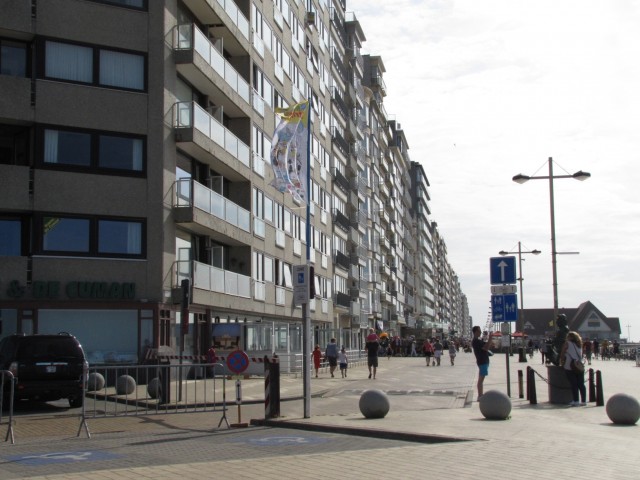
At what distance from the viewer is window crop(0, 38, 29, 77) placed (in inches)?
1089

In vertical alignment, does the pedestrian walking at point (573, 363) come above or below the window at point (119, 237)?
below

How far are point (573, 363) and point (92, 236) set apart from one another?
16.7 metres

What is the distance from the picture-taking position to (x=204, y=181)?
3431 centimetres

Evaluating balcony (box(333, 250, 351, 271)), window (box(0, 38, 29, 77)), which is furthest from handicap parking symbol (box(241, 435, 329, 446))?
balcony (box(333, 250, 351, 271))

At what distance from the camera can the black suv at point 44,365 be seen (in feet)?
62.3

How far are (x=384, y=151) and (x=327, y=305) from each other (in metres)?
42.4

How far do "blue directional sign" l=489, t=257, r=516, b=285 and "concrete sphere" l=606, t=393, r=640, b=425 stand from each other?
A: 240 inches

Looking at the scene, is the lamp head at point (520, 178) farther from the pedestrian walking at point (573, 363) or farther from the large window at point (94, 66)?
the large window at point (94, 66)

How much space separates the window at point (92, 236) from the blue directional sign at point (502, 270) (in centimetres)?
1339

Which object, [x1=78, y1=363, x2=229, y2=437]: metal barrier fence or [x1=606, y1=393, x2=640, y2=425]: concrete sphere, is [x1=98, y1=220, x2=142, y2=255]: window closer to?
[x1=78, y1=363, x2=229, y2=437]: metal barrier fence

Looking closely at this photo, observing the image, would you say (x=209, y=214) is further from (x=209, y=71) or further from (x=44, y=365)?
(x=44, y=365)

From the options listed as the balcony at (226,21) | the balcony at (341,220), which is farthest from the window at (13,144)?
the balcony at (341,220)

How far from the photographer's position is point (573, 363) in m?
18.1

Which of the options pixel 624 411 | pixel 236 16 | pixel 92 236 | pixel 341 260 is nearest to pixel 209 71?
pixel 236 16
